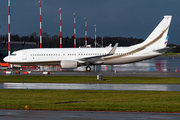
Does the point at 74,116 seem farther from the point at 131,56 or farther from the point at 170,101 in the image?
the point at 131,56

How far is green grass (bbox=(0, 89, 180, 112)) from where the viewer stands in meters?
15.4

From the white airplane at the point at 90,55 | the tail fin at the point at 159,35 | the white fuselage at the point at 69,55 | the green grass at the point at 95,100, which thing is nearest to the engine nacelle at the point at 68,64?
the white airplane at the point at 90,55

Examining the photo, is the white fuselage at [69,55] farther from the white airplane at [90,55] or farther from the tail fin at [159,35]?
the tail fin at [159,35]

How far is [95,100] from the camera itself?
60.5ft

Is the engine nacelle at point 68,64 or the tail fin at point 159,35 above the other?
the tail fin at point 159,35

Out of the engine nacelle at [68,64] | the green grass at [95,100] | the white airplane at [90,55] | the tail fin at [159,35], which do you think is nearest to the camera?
the green grass at [95,100]

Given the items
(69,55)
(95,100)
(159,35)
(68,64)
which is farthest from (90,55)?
(95,100)

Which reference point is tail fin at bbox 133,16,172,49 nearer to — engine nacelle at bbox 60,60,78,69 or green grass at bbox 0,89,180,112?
engine nacelle at bbox 60,60,78,69

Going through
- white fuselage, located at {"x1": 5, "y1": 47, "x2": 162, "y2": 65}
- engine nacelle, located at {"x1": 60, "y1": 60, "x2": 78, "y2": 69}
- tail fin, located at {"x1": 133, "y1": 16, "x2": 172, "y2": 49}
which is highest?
tail fin, located at {"x1": 133, "y1": 16, "x2": 172, "y2": 49}

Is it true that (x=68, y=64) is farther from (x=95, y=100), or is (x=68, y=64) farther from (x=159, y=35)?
(x=95, y=100)

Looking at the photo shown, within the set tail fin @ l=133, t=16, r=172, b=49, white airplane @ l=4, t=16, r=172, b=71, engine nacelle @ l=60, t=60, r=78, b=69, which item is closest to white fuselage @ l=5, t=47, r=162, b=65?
white airplane @ l=4, t=16, r=172, b=71

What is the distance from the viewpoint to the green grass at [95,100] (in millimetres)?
15414

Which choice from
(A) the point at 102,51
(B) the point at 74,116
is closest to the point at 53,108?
(B) the point at 74,116

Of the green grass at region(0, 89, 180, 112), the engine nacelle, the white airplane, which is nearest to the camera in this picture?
the green grass at region(0, 89, 180, 112)
